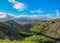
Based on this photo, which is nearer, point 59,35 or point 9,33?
point 9,33

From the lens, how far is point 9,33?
107 meters

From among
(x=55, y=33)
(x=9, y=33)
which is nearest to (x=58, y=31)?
(x=55, y=33)

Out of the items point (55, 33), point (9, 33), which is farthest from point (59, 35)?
point (9, 33)

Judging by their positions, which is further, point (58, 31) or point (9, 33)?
point (58, 31)

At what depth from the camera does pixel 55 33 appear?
198 metres

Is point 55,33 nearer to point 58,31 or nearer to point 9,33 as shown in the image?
point 58,31

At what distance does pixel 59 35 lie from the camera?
192 m

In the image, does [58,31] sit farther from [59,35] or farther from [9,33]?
[9,33]

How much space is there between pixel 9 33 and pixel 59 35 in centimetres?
9530

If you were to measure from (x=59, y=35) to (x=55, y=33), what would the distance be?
6611 mm

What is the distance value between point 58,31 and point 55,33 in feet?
15.4

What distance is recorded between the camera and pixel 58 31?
200m

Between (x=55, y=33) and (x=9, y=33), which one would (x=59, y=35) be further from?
(x=9, y=33)
